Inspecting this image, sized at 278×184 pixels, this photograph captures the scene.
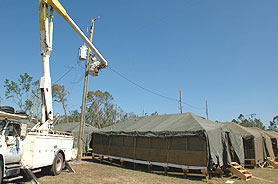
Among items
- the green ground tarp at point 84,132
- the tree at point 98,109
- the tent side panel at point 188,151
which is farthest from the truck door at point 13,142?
the tree at point 98,109

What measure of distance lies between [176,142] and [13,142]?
25.5 ft

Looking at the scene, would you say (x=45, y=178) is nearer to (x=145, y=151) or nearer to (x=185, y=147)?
(x=145, y=151)

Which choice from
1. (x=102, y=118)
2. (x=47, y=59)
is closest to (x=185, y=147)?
(x=47, y=59)

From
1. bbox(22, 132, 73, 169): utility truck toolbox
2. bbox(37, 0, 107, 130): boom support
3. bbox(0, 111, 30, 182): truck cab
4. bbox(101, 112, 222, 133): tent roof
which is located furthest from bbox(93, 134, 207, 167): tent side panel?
bbox(0, 111, 30, 182): truck cab

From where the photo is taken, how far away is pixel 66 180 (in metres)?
8.87

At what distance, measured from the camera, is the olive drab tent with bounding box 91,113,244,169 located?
404 inches

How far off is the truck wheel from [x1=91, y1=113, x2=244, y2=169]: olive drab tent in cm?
470

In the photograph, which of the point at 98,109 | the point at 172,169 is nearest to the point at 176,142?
the point at 172,169

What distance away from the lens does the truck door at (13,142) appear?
7146 mm

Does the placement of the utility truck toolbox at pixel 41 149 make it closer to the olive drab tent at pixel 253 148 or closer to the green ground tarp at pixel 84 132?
the green ground tarp at pixel 84 132

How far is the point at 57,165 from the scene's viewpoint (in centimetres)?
988

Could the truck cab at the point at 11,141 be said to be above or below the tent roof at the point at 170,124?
below

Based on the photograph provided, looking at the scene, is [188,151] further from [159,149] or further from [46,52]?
[46,52]

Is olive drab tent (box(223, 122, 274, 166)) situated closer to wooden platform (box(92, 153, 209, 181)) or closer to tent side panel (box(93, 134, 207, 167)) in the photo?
wooden platform (box(92, 153, 209, 181))
